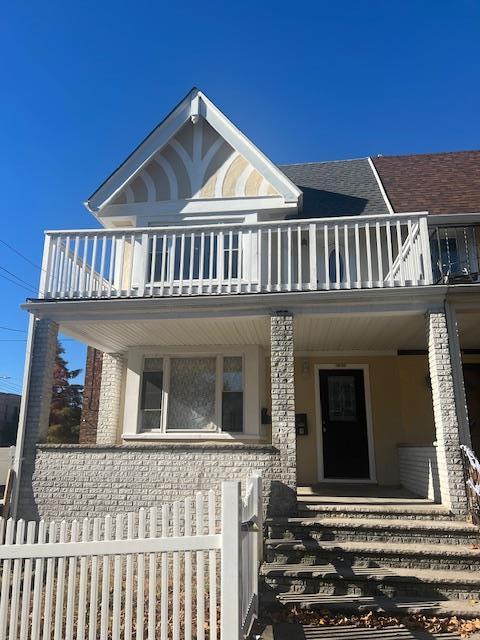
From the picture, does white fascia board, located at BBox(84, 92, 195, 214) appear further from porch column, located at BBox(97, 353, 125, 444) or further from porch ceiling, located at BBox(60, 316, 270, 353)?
porch column, located at BBox(97, 353, 125, 444)

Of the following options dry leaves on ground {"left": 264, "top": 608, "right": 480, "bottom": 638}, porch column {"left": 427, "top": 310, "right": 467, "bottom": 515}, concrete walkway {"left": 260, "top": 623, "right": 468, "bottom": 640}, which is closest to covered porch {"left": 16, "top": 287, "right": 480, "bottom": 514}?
porch column {"left": 427, "top": 310, "right": 467, "bottom": 515}

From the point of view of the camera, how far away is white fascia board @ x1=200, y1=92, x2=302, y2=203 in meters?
9.61

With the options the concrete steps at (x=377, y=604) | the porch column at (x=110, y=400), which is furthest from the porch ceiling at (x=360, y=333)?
the porch column at (x=110, y=400)

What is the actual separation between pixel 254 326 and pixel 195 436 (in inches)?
104

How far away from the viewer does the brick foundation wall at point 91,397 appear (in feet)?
47.2

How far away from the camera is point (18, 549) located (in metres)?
3.77

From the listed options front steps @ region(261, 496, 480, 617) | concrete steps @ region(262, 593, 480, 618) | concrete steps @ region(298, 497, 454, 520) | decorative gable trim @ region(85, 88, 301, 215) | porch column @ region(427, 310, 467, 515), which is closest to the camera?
concrete steps @ region(262, 593, 480, 618)

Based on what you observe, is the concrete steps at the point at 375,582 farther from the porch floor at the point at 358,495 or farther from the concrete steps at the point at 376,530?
the porch floor at the point at 358,495

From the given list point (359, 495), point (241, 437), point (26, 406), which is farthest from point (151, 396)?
point (359, 495)

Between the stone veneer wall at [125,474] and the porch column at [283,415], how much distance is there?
21 centimetres

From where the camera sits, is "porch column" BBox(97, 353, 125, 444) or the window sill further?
"porch column" BBox(97, 353, 125, 444)

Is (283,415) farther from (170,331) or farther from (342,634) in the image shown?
(342,634)

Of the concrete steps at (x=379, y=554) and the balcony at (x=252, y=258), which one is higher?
the balcony at (x=252, y=258)

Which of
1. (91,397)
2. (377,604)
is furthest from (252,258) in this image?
(91,397)
